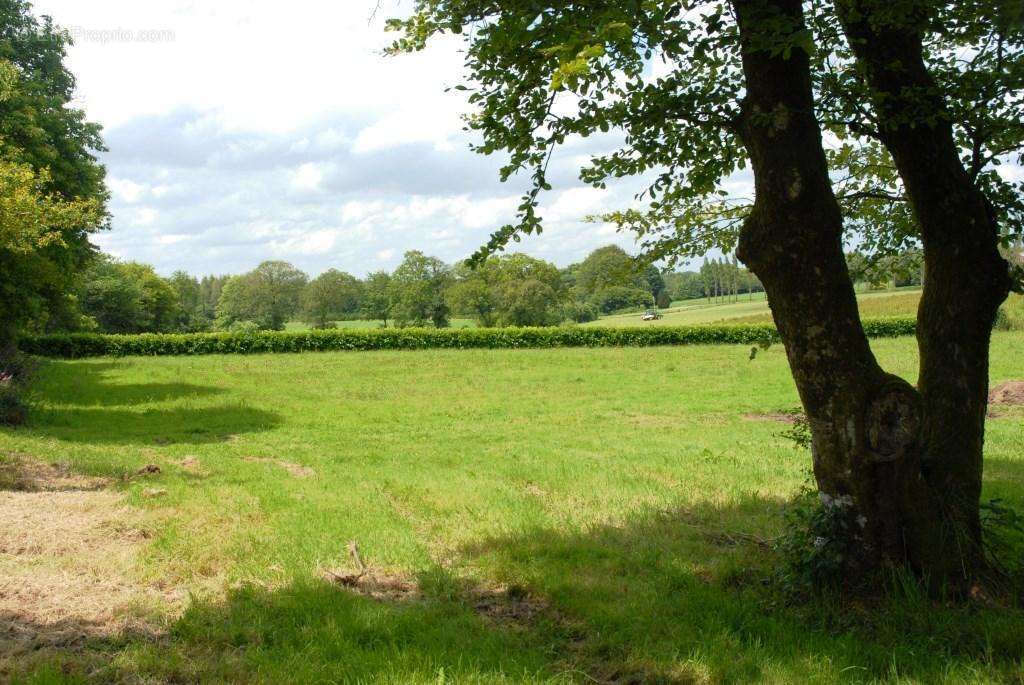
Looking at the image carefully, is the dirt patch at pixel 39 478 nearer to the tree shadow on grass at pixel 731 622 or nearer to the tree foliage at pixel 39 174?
the tree foliage at pixel 39 174

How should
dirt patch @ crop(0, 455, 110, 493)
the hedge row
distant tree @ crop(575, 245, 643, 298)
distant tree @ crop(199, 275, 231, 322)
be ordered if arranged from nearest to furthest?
distant tree @ crop(575, 245, 643, 298) < dirt patch @ crop(0, 455, 110, 493) < the hedge row < distant tree @ crop(199, 275, 231, 322)

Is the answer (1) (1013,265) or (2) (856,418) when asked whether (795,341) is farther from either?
(1) (1013,265)

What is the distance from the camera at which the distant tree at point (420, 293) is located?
82500 millimetres

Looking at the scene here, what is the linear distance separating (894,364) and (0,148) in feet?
112

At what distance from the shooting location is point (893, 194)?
279 inches

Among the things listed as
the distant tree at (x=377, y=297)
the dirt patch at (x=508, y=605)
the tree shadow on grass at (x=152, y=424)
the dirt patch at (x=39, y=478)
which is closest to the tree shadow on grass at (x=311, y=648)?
the dirt patch at (x=508, y=605)

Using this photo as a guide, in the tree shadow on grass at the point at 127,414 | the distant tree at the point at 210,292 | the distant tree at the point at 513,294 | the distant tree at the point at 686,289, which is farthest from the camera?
the distant tree at the point at 210,292

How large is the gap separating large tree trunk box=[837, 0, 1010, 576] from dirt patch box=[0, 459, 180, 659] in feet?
19.7

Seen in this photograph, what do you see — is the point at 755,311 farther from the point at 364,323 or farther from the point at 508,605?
the point at 508,605

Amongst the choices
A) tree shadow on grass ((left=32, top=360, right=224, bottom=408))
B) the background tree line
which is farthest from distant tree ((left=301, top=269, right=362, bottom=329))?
tree shadow on grass ((left=32, top=360, right=224, bottom=408))

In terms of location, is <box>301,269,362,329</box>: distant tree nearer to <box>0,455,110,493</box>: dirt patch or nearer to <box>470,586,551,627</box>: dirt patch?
<box>0,455,110,493</box>: dirt patch

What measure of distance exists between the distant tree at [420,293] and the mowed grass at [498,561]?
6204 cm

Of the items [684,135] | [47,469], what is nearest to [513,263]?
[47,469]

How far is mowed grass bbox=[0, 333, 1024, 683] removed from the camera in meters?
4.63
